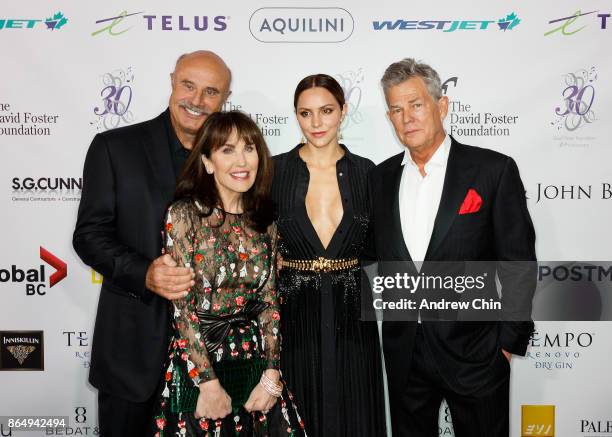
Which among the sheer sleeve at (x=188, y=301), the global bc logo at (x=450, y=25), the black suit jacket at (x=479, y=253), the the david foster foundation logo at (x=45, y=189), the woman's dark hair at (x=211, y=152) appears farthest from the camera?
the the david foster foundation logo at (x=45, y=189)

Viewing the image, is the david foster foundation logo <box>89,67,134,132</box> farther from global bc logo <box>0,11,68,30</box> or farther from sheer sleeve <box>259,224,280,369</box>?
sheer sleeve <box>259,224,280,369</box>

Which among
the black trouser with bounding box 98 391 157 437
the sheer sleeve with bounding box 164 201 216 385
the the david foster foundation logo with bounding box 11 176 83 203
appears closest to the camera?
the sheer sleeve with bounding box 164 201 216 385

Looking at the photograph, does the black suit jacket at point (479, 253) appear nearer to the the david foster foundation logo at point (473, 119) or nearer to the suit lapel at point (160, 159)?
the the david foster foundation logo at point (473, 119)

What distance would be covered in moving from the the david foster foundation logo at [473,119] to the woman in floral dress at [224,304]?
4.59 feet

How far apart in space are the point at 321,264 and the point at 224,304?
566 mm

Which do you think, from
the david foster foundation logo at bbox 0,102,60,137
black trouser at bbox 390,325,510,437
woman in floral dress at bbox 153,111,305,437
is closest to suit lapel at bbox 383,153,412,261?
black trouser at bbox 390,325,510,437

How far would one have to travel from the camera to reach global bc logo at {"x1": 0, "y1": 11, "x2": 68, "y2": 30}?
3232 mm

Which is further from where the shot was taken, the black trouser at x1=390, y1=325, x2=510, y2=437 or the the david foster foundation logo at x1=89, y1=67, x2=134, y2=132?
the the david foster foundation logo at x1=89, y1=67, x2=134, y2=132

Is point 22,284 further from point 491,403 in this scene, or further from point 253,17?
point 491,403

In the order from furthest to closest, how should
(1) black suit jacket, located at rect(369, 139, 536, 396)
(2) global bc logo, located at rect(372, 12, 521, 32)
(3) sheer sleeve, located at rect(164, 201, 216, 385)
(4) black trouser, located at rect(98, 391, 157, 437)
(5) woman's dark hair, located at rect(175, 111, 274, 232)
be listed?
Answer: 1. (2) global bc logo, located at rect(372, 12, 521, 32)
2. (4) black trouser, located at rect(98, 391, 157, 437)
3. (1) black suit jacket, located at rect(369, 139, 536, 396)
4. (5) woman's dark hair, located at rect(175, 111, 274, 232)
5. (3) sheer sleeve, located at rect(164, 201, 216, 385)

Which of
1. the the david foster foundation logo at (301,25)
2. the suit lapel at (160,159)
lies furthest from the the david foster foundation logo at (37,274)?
the the david foster foundation logo at (301,25)

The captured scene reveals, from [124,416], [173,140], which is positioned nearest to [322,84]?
[173,140]

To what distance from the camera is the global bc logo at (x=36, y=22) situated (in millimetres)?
3232

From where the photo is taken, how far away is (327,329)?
2.58 meters
